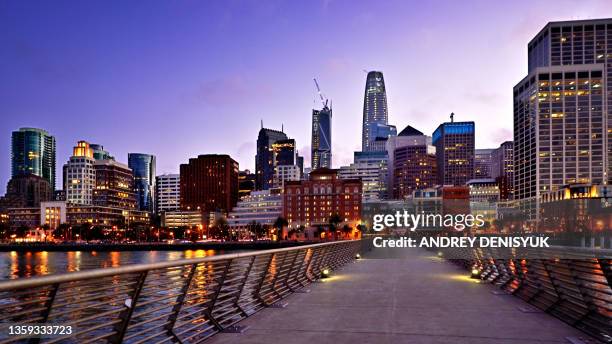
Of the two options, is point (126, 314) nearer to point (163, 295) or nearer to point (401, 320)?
point (163, 295)

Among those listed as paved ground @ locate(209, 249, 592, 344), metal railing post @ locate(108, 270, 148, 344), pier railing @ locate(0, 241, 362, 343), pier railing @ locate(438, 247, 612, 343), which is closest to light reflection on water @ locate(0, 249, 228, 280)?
pier railing @ locate(0, 241, 362, 343)

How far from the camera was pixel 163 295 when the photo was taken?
9352mm

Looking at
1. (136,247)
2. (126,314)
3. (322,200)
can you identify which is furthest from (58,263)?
(322,200)

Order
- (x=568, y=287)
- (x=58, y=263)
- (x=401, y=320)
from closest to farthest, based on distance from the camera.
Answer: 1. (x=401, y=320)
2. (x=568, y=287)
3. (x=58, y=263)

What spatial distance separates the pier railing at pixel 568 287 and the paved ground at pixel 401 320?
11.5 inches

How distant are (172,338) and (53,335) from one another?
2.35 metres

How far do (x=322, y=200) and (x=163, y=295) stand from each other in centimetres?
18467

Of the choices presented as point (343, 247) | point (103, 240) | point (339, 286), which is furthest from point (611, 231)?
point (103, 240)

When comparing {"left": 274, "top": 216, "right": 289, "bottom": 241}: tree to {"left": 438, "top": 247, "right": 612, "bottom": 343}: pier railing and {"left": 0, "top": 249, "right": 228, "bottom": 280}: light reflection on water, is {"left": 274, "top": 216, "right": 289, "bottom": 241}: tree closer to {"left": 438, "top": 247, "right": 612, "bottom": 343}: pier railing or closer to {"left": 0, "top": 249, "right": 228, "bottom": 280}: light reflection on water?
{"left": 0, "top": 249, "right": 228, "bottom": 280}: light reflection on water

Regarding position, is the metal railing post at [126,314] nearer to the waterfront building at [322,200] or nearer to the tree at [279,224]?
the tree at [279,224]

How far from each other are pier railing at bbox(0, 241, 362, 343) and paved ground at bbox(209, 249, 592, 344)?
0.46 meters

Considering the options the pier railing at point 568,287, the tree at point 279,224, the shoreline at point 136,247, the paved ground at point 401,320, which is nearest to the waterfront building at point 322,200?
the tree at point 279,224

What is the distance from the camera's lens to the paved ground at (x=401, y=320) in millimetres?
7656

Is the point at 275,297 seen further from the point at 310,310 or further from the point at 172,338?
the point at 172,338
